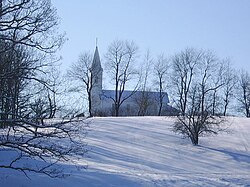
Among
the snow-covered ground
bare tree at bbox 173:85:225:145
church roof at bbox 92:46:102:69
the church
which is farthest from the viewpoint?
church roof at bbox 92:46:102:69

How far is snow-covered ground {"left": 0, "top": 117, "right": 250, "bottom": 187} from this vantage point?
1877cm

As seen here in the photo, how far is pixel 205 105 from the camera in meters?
36.8

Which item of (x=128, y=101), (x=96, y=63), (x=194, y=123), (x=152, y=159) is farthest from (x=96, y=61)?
(x=152, y=159)

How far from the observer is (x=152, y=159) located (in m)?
29.1

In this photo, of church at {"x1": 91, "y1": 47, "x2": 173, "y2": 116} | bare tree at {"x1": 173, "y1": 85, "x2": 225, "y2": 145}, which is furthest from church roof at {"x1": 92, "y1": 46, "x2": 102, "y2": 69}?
bare tree at {"x1": 173, "y1": 85, "x2": 225, "y2": 145}

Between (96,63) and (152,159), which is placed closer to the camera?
(152,159)

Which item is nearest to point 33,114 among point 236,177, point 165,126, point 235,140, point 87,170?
point 87,170

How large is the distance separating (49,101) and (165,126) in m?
29.6

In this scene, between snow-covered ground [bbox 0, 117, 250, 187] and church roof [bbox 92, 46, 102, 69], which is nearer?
snow-covered ground [bbox 0, 117, 250, 187]

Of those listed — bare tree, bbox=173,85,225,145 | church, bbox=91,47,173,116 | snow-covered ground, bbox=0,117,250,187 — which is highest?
church, bbox=91,47,173,116

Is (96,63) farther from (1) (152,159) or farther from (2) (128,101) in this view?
(1) (152,159)

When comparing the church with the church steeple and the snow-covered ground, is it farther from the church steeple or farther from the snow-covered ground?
the snow-covered ground

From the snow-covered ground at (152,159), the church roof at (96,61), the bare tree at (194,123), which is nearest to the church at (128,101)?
the church roof at (96,61)

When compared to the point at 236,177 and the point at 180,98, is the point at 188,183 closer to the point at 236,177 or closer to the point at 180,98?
the point at 236,177
